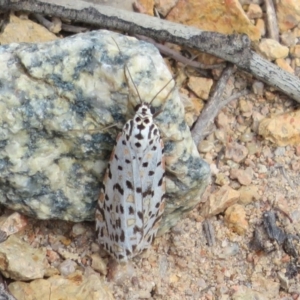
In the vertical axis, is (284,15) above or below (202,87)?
above

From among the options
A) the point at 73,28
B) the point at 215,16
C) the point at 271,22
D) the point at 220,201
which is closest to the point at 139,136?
the point at 220,201

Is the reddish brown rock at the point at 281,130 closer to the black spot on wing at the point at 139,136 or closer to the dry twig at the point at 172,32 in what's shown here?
the dry twig at the point at 172,32

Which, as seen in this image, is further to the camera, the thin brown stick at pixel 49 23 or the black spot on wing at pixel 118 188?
the thin brown stick at pixel 49 23

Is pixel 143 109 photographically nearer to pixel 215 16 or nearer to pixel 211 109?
pixel 211 109

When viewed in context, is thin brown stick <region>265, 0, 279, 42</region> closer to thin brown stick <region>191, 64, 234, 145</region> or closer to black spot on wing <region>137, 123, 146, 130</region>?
thin brown stick <region>191, 64, 234, 145</region>

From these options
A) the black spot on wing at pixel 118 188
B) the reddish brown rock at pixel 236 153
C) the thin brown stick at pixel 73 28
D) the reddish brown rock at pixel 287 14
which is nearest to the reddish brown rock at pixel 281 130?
the reddish brown rock at pixel 236 153

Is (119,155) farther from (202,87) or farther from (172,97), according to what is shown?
(202,87)

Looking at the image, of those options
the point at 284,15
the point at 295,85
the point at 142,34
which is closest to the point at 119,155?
the point at 142,34
